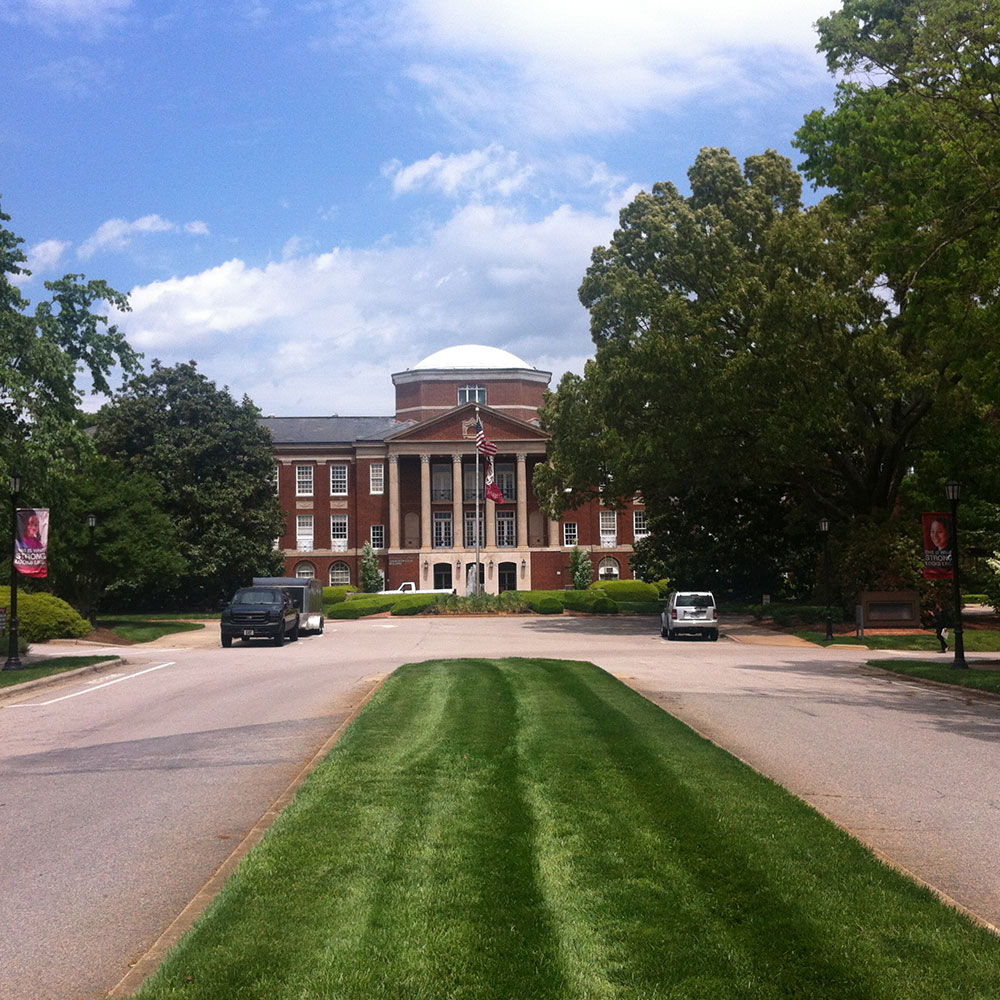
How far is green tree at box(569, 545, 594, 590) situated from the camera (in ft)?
268

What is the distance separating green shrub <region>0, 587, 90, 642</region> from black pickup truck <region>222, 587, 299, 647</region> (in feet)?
19.5

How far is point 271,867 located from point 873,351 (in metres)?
31.6

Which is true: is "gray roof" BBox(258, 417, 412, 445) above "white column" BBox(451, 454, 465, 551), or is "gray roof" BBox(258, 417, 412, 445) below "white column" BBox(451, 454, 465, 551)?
above

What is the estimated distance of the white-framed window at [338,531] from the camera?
85.0m

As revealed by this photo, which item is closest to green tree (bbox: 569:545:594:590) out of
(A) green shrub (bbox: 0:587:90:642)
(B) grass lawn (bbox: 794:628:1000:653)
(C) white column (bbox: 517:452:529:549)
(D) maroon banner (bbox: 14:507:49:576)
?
(C) white column (bbox: 517:452:529:549)

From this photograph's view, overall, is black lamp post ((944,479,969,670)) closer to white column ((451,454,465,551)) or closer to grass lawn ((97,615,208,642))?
grass lawn ((97,615,208,642))

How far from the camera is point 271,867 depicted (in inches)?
262

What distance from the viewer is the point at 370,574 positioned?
8100 cm

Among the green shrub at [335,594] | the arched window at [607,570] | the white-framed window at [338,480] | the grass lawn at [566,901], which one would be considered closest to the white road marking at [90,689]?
the grass lawn at [566,901]

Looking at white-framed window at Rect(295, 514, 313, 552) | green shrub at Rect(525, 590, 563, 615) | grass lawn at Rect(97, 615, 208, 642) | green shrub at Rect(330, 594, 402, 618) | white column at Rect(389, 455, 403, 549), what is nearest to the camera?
grass lawn at Rect(97, 615, 208, 642)

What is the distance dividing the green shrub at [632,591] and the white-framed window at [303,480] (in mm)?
25438

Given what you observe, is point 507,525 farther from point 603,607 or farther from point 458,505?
point 603,607

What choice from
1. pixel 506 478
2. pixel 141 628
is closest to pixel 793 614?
pixel 141 628

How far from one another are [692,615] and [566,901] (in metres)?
33.7
